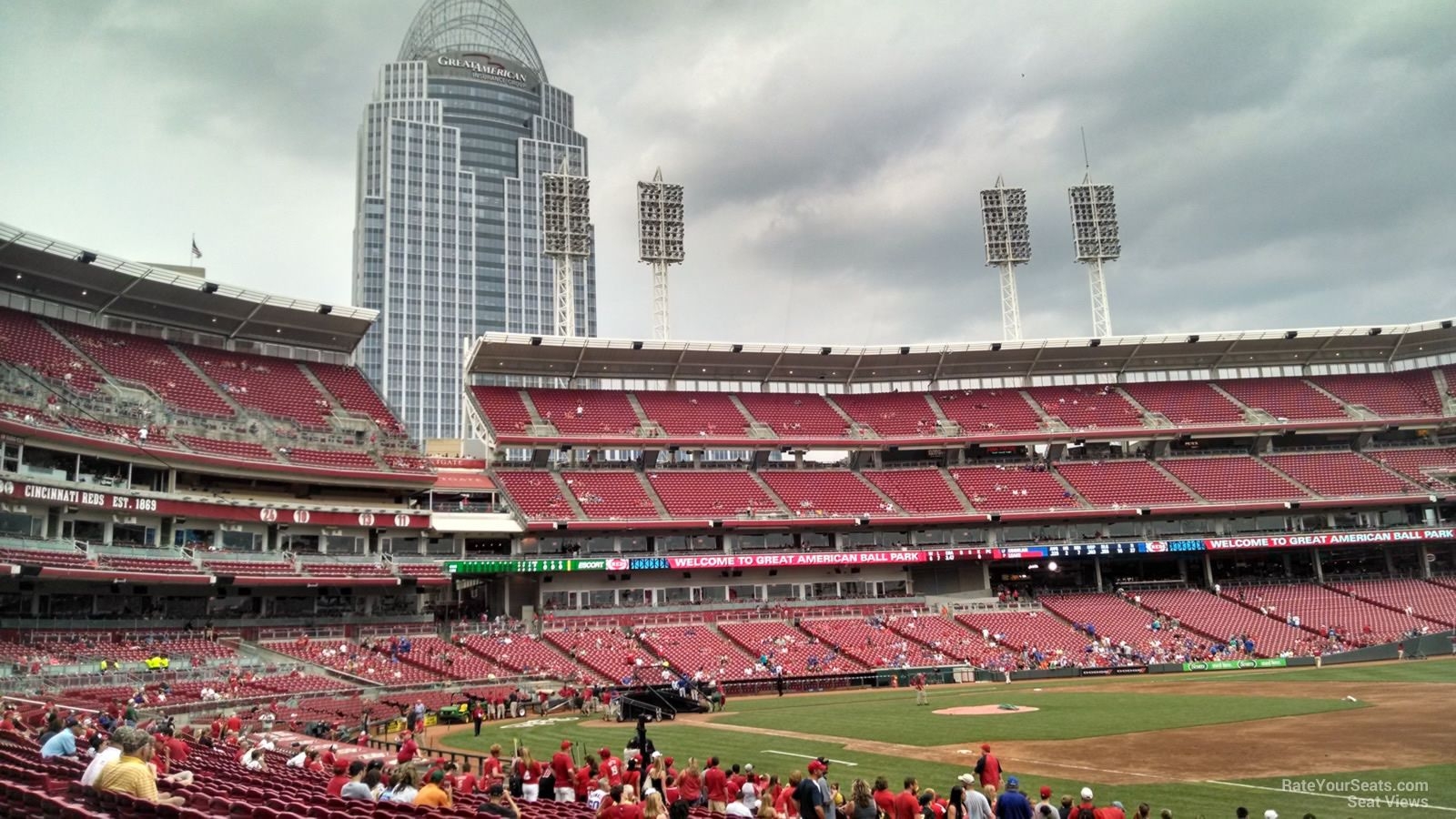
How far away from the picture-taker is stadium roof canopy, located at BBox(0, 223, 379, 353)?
160ft

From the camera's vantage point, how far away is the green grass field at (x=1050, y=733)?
2044 cm

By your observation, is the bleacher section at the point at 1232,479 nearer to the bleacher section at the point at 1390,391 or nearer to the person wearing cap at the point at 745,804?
the bleacher section at the point at 1390,391

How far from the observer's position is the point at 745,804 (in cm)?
1523

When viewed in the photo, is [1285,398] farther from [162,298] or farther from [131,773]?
[131,773]

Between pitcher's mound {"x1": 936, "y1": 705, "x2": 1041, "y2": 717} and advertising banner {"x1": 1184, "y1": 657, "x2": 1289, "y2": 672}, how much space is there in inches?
842

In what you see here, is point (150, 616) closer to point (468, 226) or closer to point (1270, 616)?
point (1270, 616)

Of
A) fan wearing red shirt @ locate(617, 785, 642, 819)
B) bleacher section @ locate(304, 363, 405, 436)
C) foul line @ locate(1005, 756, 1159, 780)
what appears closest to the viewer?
fan wearing red shirt @ locate(617, 785, 642, 819)

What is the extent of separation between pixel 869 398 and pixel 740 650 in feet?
94.0

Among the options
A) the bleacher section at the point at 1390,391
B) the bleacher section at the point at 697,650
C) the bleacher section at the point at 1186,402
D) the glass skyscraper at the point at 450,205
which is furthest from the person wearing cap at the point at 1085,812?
the glass skyscraper at the point at 450,205

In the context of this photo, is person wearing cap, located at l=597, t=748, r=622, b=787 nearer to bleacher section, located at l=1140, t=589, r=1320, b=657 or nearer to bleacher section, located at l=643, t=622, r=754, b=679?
bleacher section, located at l=643, t=622, r=754, b=679

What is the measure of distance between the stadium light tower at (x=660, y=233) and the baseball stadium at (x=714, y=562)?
0.31m

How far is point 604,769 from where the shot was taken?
57.1 feet

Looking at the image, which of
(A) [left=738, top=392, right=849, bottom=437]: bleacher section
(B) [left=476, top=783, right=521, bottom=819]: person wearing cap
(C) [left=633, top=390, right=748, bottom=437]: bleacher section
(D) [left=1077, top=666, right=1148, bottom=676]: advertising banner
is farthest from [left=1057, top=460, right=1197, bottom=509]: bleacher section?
(B) [left=476, top=783, right=521, bottom=819]: person wearing cap

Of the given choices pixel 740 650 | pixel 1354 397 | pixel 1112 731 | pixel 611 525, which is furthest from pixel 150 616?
pixel 1354 397
